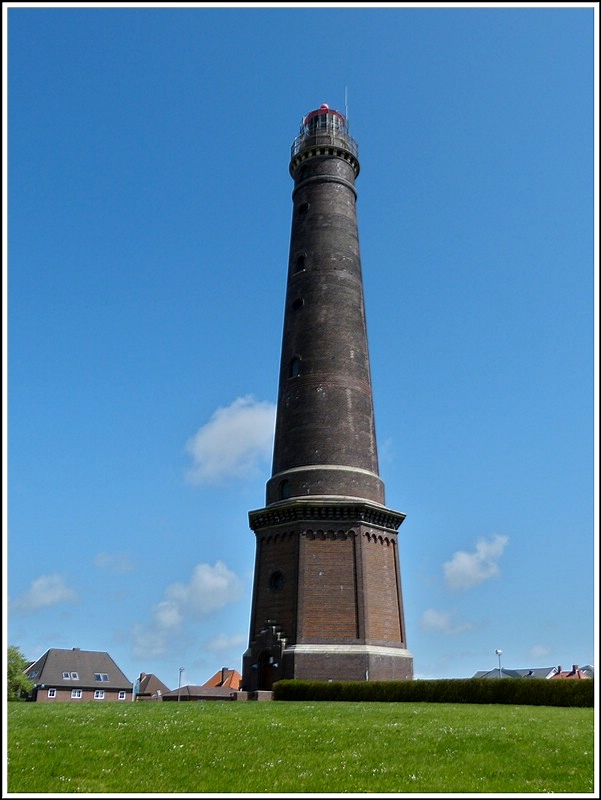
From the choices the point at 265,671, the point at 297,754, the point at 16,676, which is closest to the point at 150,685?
the point at 16,676

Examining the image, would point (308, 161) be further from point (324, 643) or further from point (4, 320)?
point (4, 320)

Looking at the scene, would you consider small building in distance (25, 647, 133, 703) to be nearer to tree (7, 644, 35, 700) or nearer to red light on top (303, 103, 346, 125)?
tree (7, 644, 35, 700)

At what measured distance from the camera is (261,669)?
3148cm

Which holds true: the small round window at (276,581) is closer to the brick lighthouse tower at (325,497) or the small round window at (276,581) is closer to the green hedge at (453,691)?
the brick lighthouse tower at (325,497)

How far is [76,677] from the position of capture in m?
66.2

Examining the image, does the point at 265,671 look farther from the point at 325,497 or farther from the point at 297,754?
the point at 297,754

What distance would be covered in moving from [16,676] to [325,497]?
3829 cm

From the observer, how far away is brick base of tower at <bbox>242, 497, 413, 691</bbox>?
97.7 ft

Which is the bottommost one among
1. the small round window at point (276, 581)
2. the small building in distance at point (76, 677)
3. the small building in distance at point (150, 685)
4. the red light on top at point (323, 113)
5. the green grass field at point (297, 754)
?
the small building in distance at point (150, 685)

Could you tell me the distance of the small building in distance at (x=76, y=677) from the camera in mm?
63969

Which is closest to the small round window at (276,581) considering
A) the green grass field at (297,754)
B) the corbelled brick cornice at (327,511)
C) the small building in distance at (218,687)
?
the corbelled brick cornice at (327,511)

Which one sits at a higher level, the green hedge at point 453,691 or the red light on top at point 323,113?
the red light on top at point 323,113

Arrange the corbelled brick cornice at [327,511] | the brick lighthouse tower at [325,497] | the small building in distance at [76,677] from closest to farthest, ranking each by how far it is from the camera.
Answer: the brick lighthouse tower at [325,497] → the corbelled brick cornice at [327,511] → the small building in distance at [76,677]

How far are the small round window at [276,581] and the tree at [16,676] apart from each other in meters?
34.8
